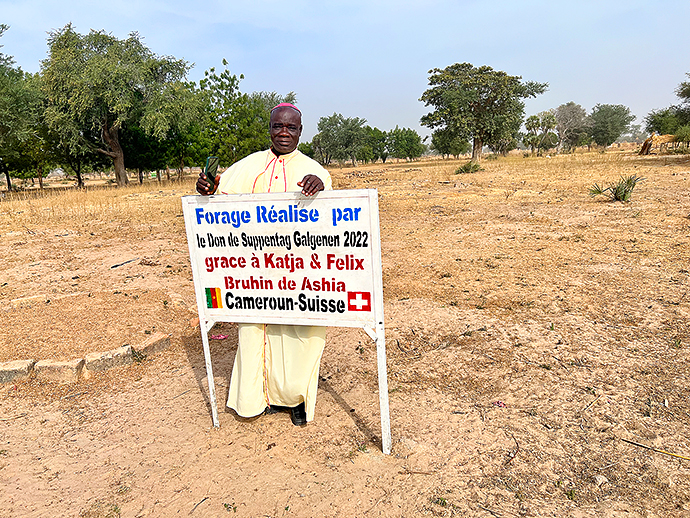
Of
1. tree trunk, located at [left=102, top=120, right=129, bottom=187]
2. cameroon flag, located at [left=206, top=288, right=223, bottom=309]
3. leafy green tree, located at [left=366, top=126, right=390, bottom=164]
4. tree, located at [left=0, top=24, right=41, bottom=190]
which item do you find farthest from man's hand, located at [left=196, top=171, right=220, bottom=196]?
leafy green tree, located at [left=366, top=126, right=390, bottom=164]

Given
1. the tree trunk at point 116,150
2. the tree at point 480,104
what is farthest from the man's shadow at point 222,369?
the tree at point 480,104

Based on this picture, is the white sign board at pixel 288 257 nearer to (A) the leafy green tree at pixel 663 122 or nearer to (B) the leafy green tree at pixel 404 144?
(A) the leafy green tree at pixel 663 122

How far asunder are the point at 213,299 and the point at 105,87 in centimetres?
2749

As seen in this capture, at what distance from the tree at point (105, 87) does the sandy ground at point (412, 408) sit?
2214 cm

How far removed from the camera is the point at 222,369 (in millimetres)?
3820

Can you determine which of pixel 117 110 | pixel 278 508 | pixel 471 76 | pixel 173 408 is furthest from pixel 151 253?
pixel 471 76

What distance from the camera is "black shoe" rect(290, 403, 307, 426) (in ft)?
9.46

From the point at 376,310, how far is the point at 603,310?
3.39m

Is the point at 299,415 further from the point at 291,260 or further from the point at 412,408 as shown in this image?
the point at 291,260

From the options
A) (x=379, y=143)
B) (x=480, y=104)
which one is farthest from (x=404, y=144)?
(x=480, y=104)

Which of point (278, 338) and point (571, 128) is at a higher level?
point (571, 128)

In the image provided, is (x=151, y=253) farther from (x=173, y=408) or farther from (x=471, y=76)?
(x=471, y=76)

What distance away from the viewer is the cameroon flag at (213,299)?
2666 mm

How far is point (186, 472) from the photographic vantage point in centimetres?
247
